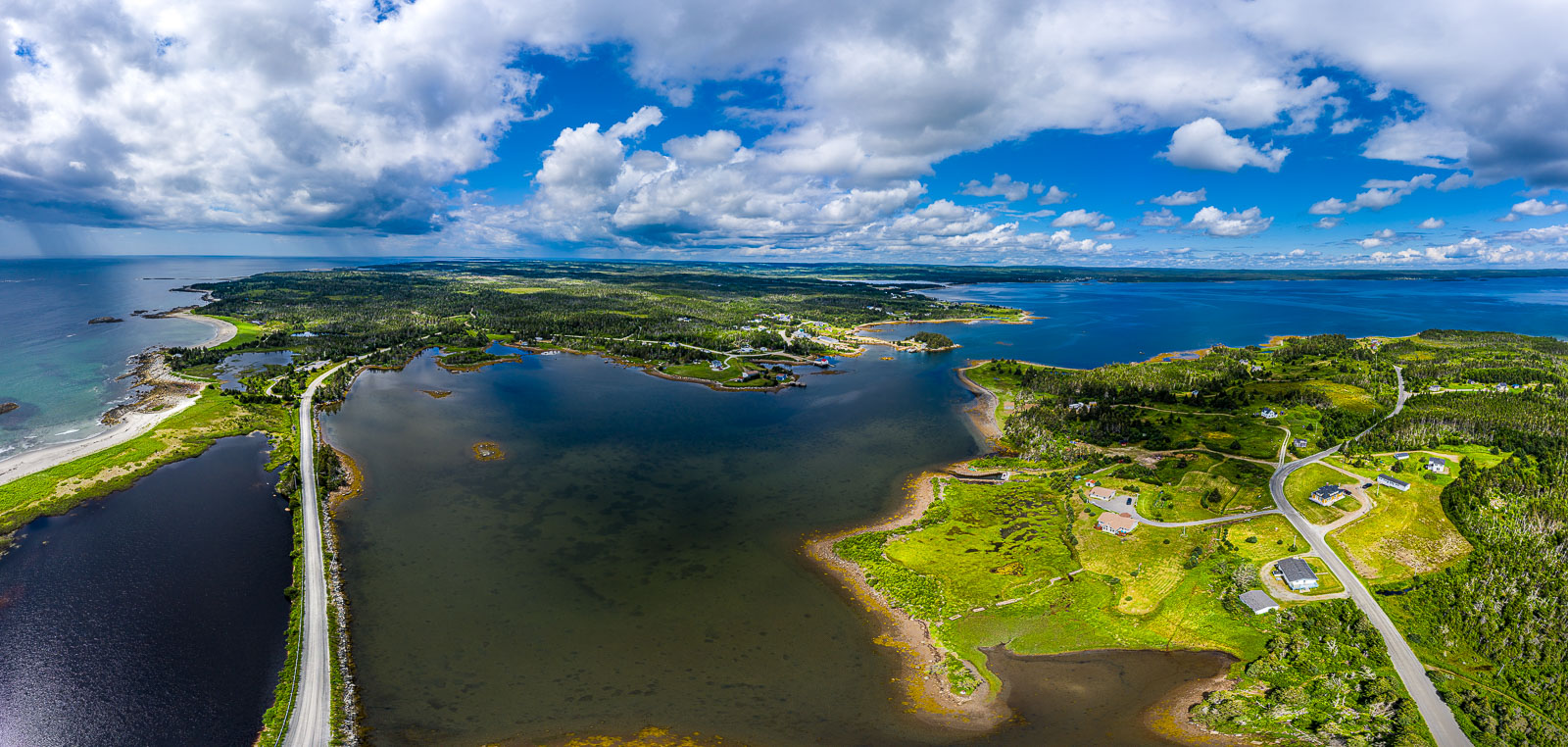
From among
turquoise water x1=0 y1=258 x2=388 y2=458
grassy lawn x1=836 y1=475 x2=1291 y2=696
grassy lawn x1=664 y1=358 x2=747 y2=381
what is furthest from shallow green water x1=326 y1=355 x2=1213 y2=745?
turquoise water x1=0 y1=258 x2=388 y2=458

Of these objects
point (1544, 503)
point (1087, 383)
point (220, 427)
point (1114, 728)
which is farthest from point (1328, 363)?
point (220, 427)

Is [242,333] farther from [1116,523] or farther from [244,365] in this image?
[1116,523]

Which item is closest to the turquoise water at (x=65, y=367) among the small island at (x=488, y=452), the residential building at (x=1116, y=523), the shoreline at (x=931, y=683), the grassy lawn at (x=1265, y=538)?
the small island at (x=488, y=452)

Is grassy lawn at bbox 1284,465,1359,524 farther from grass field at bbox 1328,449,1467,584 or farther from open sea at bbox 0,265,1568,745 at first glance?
open sea at bbox 0,265,1568,745

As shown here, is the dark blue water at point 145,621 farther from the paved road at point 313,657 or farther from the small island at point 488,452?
the small island at point 488,452

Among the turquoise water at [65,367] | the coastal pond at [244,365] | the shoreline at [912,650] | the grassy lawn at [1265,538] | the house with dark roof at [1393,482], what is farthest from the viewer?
the coastal pond at [244,365]

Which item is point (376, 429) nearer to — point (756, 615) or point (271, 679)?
point (271, 679)
